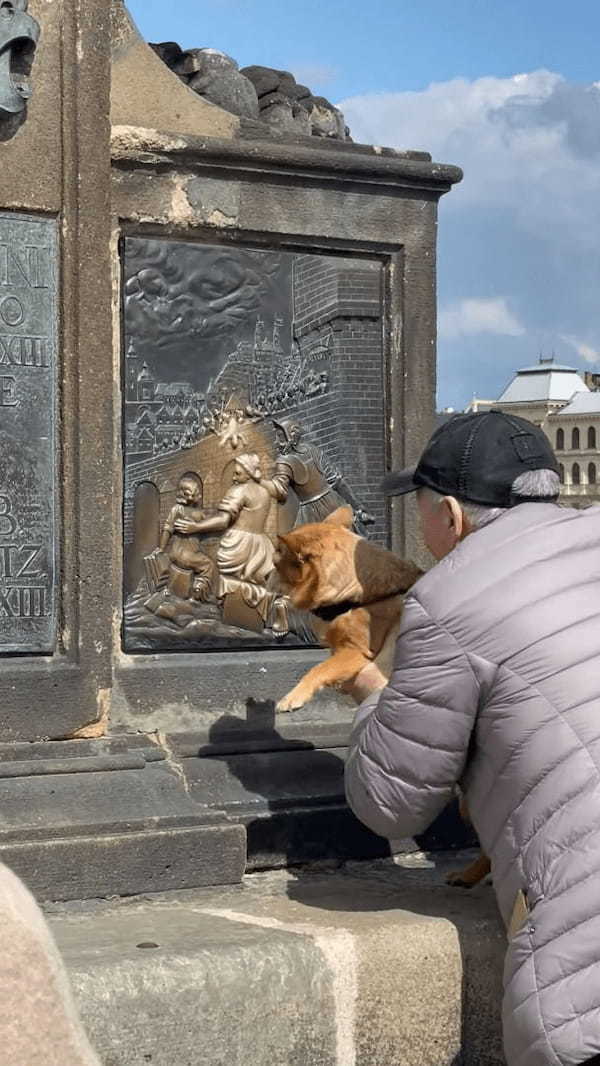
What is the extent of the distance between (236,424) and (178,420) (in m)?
0.22

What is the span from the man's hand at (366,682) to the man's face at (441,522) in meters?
0.46

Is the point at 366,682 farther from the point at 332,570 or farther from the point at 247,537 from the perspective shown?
the point at 247,537

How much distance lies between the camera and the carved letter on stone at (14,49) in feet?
16.4

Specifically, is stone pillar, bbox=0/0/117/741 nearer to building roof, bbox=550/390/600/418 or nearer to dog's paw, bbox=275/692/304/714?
dog's paw, bbox=275/692/304/714

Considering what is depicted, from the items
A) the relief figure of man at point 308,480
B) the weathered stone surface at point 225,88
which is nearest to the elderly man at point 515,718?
the relief figure of man at point 308,480

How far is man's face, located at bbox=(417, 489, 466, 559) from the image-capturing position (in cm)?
368

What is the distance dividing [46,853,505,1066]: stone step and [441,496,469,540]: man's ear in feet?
3.19

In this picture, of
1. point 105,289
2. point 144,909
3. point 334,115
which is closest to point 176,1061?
point 144,909

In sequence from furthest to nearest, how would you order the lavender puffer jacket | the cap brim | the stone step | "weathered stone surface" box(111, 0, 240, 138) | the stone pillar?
1. "weathered stone surface" box(111, 0, 240, 138)
2. the stone pillar
3. the cap brim
4. the stone step
5. the lavender puffer jacket

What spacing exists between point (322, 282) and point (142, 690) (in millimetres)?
1556

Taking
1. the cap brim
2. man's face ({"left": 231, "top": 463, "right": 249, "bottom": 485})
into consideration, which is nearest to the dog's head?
the cap brim

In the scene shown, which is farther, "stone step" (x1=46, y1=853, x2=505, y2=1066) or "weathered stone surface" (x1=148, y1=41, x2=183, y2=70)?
"weathered stone surface" (x1=148, y1=41, x2=183, y2=70)

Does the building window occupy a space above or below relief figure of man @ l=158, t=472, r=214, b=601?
above

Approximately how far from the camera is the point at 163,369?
18.4 ft
